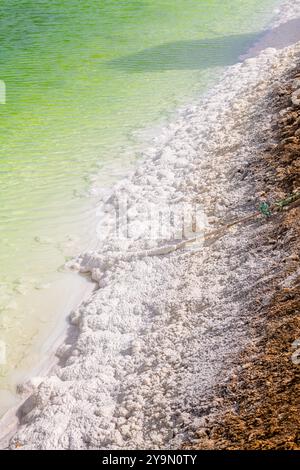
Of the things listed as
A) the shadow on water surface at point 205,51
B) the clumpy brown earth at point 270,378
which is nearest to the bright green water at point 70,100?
the shadow on water surface at point 205,51

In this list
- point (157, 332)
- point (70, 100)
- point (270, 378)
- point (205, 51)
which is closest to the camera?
point (270, 378)

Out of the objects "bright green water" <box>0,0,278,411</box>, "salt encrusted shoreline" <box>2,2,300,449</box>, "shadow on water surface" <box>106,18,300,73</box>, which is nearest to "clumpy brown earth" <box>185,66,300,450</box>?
"salt encrusted shoreline" <box>2,2,300,449</box>

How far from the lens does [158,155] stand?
862 centimetres

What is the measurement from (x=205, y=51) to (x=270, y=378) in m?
11.6

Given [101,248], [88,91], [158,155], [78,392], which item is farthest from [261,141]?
[88,91]

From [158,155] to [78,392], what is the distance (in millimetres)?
4826

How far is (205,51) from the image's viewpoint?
13.9 metres

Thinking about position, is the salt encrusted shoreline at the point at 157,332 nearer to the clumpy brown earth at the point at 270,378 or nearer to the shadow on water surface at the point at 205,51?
the clumpy brown earth at the point at 270,378

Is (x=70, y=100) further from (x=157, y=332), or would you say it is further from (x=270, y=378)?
(x=270, y=378)

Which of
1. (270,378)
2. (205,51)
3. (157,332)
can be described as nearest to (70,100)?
(205,51)

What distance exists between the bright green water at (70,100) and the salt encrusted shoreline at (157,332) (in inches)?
23.1

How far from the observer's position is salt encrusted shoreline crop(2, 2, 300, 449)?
4.08m

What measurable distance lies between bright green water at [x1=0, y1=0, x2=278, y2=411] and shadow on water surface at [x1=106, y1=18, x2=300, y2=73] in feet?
0.16

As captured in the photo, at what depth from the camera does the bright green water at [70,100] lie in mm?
6438
